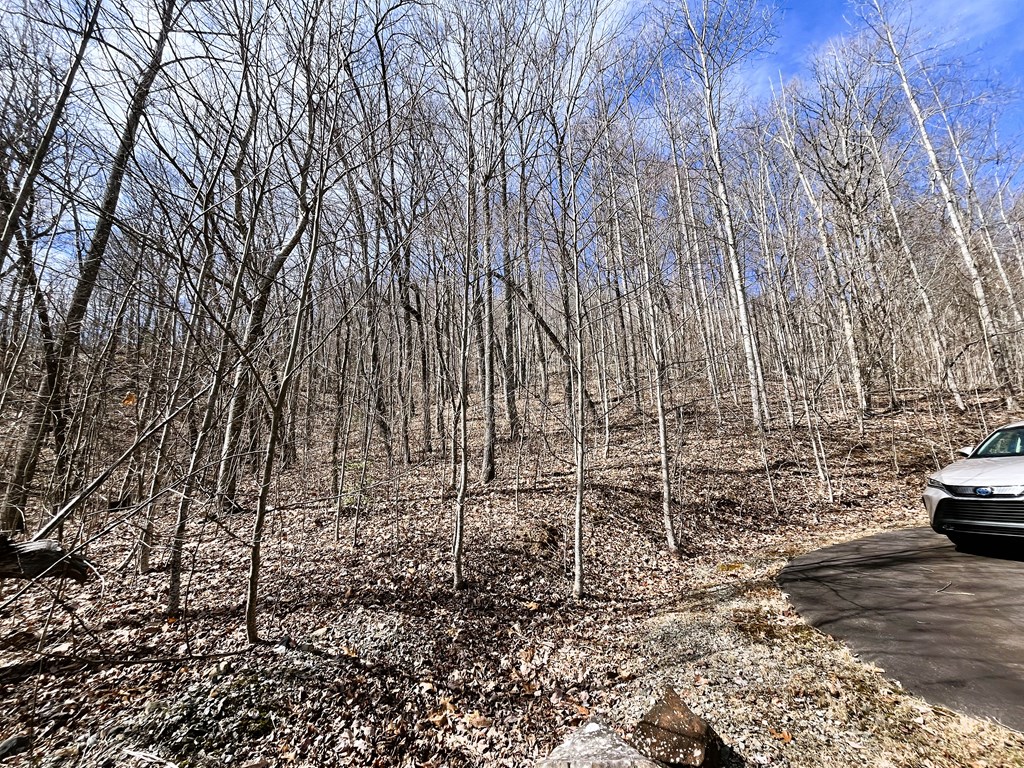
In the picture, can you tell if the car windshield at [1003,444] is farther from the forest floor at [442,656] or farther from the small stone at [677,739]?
the small stone at [677,739]

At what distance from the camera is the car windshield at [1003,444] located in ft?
17.1

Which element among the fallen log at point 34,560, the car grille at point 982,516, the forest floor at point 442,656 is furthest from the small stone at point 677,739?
the car grille at point 982,516

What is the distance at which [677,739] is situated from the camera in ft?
8.84

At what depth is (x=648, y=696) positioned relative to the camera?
139 inches

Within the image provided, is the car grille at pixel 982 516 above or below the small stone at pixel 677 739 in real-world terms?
above

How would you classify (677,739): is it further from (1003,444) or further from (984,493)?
(1003,444)

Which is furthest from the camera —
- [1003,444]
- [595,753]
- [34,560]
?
[1003,444]

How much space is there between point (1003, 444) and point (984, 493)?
4.71 ft

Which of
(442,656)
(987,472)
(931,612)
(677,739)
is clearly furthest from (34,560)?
(987,472)

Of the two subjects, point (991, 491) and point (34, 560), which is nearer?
point (34, 560)

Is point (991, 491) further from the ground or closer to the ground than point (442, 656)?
further from the ground

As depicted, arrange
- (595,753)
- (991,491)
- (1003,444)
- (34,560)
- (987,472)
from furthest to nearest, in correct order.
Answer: (1003,444)
(987,472)
(991,491)
(34,560)
(595,753)

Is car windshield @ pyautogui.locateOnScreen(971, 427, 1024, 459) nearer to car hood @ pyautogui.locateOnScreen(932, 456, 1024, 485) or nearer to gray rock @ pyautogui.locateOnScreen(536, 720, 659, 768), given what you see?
car hood @ pyautogui.locateOnScreen(932, 456, 1024, 485)

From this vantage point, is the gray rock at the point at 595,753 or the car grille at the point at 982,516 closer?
the gray rock at the point at 595,753
